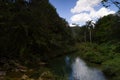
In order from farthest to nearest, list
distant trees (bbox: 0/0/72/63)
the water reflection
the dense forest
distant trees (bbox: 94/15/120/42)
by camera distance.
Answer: distant trees (bbox: 94/15/120/42)
distant trees (bbox: 0/0/72/63)
the dense forest
the water reflection

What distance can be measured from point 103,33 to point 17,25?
31342 millimetres

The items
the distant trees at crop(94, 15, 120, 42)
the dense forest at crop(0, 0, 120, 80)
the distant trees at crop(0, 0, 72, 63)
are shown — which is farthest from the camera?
the distant trees at crop(94, 15, 120, 42)

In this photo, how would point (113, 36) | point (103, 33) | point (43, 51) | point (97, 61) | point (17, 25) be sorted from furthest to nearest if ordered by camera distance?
point (103, 33) < point (113, 36) < point (43, 51) < point (97, 61) < point (17, 25)

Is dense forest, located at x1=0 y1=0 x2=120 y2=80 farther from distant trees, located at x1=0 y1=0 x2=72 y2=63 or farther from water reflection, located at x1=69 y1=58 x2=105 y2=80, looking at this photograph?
water reflection, located at x1=69 y1=58 x2=105 y2=80

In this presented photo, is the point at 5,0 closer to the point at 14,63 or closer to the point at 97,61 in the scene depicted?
the point at 14,63

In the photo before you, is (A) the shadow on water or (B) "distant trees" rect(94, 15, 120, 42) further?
(B) "distant trees" rect(94, 15, 120, 42)

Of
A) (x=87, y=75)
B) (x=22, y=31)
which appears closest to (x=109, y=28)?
(x=22, y=31)

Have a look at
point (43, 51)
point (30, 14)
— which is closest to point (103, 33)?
point (43, 51)

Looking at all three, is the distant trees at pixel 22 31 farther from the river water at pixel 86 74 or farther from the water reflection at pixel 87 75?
the water reflection at pixel 87 75

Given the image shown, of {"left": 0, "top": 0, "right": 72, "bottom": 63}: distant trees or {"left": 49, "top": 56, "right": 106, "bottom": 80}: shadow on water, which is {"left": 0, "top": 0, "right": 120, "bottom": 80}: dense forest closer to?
{"left": 0, "top": 0, "right": 72, "bottom": 63}: distant trees

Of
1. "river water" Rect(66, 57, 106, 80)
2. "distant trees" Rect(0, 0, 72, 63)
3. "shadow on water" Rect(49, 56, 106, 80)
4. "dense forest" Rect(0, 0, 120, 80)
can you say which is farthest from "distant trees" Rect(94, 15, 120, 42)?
"river water" Rect(66, 57, 106, 80)

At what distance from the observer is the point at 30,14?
91.6 ft

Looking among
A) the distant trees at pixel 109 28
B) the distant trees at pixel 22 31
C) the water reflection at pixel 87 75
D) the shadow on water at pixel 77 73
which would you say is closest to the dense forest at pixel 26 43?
the distant trees at pixel 22 31

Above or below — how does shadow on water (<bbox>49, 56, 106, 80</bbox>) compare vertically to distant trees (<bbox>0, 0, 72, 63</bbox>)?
below
